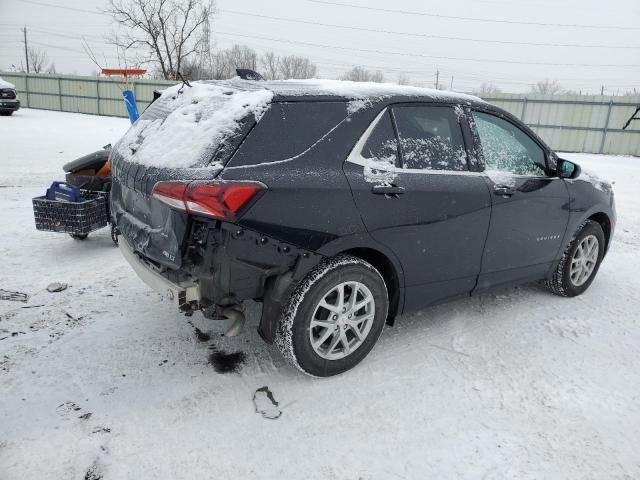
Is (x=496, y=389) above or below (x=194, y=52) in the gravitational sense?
below

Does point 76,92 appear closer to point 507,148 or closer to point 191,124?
point 191,124

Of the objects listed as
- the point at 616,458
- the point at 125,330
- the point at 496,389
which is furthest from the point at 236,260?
the point at 616,458

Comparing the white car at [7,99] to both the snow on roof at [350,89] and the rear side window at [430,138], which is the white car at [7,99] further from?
the rear side window at [430,138]

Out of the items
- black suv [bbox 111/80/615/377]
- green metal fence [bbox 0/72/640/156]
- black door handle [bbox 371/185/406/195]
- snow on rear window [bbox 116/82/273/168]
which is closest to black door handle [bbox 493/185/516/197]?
black suv [bbox 111/80/615/377]

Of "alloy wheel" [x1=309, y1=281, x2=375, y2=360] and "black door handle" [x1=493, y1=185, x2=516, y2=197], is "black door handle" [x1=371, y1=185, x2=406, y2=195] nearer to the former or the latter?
"alloy wheel" [x1=309, y1=281, x2=375, y2=360]

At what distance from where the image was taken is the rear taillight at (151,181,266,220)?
2.42 meters

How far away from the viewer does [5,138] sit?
551 inches

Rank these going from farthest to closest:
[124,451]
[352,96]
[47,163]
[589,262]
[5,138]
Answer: [5,138]
[47,163]
[589,262]
[352,96]
[124,451]

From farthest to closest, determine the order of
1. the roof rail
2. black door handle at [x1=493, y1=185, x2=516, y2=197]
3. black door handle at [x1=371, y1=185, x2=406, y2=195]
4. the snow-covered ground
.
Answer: black door handle at [x1=493, y1=185, x2=516, y2=197] < the roof rail < black door handle at [x1=371, y1=185, x2=406, y2=195] < the snow-covered ground

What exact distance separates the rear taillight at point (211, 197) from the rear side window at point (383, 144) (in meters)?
0.81

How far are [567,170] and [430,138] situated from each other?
152 centimetres

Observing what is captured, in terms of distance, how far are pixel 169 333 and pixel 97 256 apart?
2.01 metres

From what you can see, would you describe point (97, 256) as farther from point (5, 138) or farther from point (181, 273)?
point (5, 138)

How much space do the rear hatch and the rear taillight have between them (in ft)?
0.15
